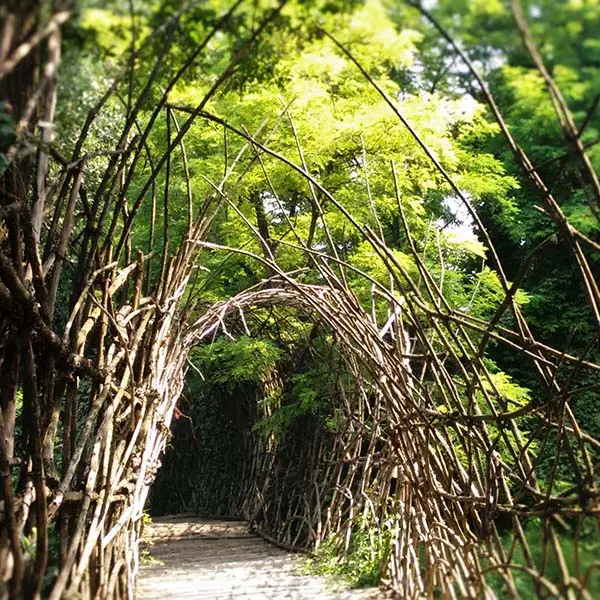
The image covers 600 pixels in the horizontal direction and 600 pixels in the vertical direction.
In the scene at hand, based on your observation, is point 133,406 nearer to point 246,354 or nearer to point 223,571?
point 223,571

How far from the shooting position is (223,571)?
127 inches

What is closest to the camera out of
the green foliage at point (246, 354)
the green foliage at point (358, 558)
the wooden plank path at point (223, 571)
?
the wooden plank path at point (223, 571)

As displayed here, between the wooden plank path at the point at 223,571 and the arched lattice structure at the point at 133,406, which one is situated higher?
the arched lattice structure at the point at 133,406

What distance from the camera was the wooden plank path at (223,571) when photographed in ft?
8.27

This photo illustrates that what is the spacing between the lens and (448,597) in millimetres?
1771

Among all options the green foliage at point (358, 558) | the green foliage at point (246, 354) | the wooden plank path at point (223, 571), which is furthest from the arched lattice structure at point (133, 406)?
the green foliage at point (246, 354)

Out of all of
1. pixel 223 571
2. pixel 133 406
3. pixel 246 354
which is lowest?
pixel 223 571

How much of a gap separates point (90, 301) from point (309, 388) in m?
2.61

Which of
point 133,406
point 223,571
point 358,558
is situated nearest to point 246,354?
point 223,571

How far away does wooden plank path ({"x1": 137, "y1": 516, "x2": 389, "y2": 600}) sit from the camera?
2.52 meters

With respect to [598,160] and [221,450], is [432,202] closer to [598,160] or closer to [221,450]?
[221,450]

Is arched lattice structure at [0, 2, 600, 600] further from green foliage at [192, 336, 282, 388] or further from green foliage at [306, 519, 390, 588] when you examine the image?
green foliage at [192, 336, 282, 388]

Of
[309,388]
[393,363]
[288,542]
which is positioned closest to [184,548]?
[288,542]

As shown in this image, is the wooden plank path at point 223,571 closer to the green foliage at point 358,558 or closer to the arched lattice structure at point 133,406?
the green foliage at point 358,558
